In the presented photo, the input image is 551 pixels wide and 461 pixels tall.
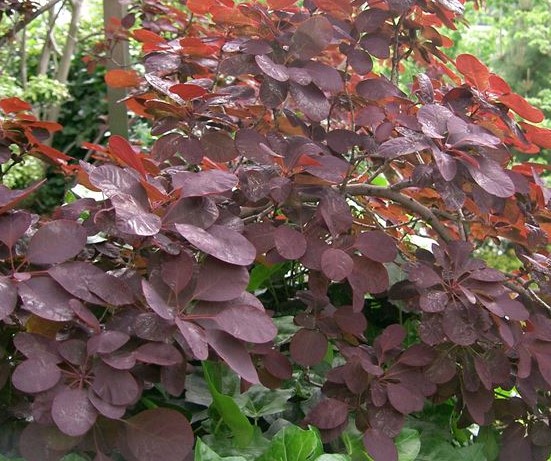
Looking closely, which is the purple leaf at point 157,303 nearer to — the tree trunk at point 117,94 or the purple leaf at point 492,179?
the purple leaf at point 492,179

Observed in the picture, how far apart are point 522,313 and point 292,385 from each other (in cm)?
48

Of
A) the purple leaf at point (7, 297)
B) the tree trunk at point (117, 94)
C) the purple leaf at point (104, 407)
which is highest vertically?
the purple leaf at point (7, 297)

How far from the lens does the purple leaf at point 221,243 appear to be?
3.26 ft

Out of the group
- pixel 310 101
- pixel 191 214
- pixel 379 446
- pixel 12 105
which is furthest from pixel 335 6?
pixel 379 446

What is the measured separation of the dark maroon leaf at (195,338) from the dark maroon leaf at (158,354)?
0.18 ft

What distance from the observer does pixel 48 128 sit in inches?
61.4

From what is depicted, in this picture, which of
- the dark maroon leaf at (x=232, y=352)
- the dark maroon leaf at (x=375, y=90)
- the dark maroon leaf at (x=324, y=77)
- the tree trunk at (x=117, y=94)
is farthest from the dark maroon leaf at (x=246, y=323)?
the tree trunk at (x=117, y=94)

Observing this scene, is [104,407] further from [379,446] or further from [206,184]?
[379,446]

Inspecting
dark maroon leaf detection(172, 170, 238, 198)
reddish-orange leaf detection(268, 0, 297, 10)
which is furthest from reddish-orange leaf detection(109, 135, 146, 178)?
reddish-orange leaf detection(268, 0, 297, 10)

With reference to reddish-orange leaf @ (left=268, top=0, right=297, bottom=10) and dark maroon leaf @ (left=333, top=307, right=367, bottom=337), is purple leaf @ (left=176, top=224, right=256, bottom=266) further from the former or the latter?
reddish-orange leaf @ (left=268, top=0, right=297, bottom=10)

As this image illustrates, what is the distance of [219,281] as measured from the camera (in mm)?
1031

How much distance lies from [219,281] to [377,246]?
0.33 meters

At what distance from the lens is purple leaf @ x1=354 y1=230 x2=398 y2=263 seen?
1247 mm

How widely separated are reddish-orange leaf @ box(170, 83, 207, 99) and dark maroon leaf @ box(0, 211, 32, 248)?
0.33 meters
